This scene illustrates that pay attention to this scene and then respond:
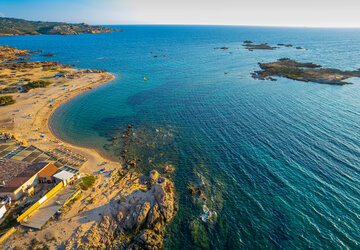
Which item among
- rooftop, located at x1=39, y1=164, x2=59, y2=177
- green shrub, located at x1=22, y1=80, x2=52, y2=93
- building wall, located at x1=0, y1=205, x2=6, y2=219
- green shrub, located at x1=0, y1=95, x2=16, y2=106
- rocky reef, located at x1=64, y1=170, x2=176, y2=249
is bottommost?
rocky reef, located at x1=64, y1=170, x2=176, y2=249

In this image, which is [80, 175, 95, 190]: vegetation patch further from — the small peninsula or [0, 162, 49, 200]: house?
[0, 162, 49, 200]: house

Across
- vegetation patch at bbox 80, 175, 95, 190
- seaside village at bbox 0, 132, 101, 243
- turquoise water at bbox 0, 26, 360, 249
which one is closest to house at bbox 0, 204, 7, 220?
seaside village at bbox 0, 132, 101, 243

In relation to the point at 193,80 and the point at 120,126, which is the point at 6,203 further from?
the point at 193,80

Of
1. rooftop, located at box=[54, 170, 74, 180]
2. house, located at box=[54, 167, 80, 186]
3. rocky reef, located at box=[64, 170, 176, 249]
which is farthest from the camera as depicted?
rooftop, located at box=[54, 170, 74, 180]

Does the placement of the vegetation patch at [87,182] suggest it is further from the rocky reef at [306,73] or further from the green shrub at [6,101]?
the rocky reef at [306,73]

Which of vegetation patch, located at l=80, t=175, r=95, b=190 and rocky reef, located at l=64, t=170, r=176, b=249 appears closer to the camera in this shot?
rocky reef, located at l=64, t=170, r=176, b=249

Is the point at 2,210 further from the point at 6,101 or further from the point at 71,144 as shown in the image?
the point at 6,101

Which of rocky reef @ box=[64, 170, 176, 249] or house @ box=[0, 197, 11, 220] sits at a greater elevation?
house @ box=[0, 197, 11, 220]
